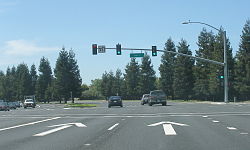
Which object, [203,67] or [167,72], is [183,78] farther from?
[167,72]

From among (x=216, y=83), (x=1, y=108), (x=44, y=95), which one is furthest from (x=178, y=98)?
(x=1, y=108)

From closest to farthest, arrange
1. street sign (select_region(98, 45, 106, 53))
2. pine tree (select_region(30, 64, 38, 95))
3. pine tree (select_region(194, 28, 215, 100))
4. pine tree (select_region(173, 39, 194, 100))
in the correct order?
street sign (select_region(98, 45, 106, 53)), pine tree (select_region(194, 28, 215, 100)), pine tree (select_region(173, 39, 194, 100)), pine tree (select_region(30, 64, 38, 95))

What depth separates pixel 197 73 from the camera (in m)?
97.7

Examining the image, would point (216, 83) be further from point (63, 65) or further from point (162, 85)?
point (63, 65)

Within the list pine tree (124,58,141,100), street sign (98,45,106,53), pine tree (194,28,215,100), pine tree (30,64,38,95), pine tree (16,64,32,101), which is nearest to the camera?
street sign (98,45,106,53)

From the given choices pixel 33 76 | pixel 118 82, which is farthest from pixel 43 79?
pixel 118 82

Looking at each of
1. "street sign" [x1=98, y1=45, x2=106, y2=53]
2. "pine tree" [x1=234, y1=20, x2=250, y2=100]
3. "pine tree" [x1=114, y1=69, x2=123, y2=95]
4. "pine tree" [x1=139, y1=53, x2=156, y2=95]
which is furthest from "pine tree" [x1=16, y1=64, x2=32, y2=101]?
"street sign" [x1=98, y1=45, x2=106, y2=53]

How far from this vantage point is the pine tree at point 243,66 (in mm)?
82644

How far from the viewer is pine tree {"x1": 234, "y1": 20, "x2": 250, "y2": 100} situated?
82.6 m

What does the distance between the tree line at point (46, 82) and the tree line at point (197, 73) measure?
22.4 meters

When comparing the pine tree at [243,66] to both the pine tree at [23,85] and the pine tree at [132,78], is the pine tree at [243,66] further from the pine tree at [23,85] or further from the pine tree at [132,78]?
the pine tree at [23,85]

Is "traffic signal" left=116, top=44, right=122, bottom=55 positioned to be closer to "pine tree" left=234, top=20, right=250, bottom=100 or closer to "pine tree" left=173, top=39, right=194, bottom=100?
"pine tree" left=234, top=20, right=250, bottom=100

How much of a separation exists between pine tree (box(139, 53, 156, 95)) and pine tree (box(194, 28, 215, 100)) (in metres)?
23.4

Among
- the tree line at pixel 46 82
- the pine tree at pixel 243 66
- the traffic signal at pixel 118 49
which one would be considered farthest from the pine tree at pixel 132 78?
the traffic signal at pixel 118 49
